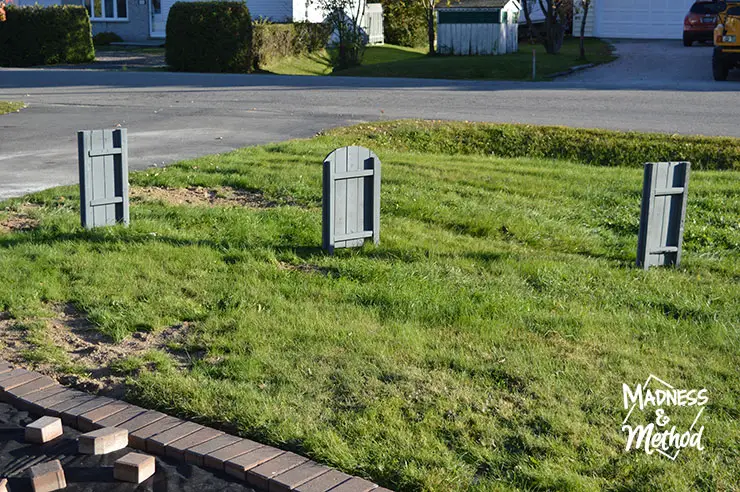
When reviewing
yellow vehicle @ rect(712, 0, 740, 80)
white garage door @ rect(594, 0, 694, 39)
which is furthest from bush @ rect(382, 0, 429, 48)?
yellow vehicle @ rect(712, 0, 740, 80)

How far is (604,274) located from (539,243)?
111cm

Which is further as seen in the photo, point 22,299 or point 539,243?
point 539,243

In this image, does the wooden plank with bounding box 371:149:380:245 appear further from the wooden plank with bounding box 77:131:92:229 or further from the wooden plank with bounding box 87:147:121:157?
the wooden plank with bounding box 77:131:92:229

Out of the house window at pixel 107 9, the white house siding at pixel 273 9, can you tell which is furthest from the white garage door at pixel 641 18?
the house window at pixel 107 9

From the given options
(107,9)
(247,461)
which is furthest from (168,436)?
(107,9)

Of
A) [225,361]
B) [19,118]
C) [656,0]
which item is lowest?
[225,361]

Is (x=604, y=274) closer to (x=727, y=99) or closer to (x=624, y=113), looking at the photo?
(x=624, y=113)

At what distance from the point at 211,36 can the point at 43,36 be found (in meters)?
6.97

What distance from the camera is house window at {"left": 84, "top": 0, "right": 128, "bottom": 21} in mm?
40625

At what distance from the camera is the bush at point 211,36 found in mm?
26922

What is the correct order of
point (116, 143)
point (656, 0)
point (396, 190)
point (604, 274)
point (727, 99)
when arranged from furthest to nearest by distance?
point (656, 0)
point (727, 99)
point (396, 190)
point (116, 143)
point (604, 274)

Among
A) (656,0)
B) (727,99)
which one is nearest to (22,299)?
(727,99)

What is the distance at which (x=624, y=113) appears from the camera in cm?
1600

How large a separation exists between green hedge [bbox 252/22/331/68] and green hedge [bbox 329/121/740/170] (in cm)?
1478
